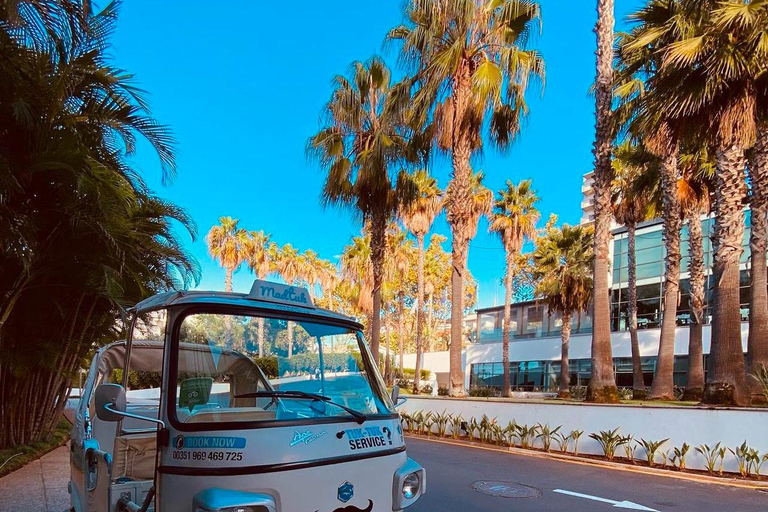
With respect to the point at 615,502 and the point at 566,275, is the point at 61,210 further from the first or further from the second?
the point at 566,275

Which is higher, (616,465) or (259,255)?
(259,255)

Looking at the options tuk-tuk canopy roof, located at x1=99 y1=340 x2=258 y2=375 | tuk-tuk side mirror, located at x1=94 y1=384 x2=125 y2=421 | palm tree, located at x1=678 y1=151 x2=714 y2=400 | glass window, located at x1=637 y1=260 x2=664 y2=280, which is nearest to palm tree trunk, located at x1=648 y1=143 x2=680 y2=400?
palm tree, located at x1=678 y1=151 x2=714 y2=400

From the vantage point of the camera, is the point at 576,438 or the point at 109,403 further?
the point at 576,438

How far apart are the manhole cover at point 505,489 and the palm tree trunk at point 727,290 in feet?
21.0

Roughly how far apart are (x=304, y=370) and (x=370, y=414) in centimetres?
56

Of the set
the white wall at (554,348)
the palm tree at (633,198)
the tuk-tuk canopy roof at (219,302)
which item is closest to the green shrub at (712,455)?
the tuk-tuk canopy roof at (219,302)

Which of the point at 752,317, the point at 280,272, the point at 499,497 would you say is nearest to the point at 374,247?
the point at 752,317

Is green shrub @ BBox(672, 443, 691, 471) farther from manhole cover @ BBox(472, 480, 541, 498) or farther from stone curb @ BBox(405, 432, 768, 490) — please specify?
manhole cover @ BBox(472, 480, 541, 498)

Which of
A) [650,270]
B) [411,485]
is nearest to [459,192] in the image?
[411,485]

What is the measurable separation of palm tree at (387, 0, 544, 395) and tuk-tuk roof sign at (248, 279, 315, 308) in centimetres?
1445

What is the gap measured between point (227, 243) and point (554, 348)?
25454 millimetres

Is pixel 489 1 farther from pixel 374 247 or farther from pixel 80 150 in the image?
pixel 80 150

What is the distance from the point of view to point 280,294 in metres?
3.96

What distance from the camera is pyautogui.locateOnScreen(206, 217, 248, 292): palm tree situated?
1786 inches
